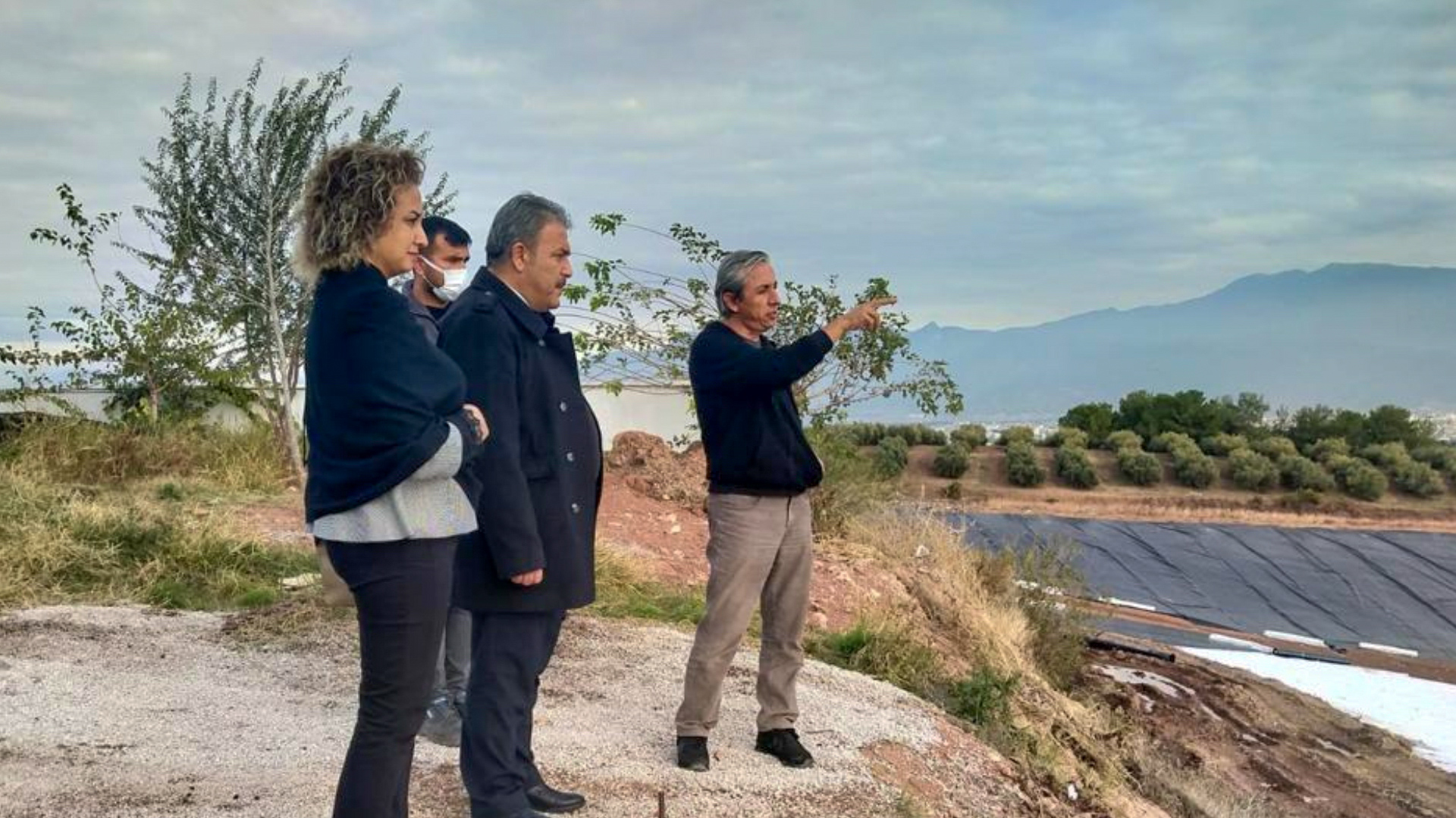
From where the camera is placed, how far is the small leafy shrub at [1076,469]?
28.6 m

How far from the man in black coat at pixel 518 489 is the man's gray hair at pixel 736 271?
83cm

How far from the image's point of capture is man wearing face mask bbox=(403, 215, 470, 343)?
4.42 metres

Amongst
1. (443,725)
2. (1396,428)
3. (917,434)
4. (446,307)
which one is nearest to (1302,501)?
(1396,428)

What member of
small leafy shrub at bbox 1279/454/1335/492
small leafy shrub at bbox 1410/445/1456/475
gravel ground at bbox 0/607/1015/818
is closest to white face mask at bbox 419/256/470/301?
gravel ground at bbox 0/607/1015/818

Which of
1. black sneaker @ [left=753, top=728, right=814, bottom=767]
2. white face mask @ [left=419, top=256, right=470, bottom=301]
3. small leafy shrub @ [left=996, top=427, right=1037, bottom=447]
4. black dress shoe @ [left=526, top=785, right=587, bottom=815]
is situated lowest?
black sneaker @ [left=753, top=728, right=814, bottom=767]

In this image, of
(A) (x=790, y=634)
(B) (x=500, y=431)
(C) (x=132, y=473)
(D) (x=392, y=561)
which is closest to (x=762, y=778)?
(A) (x=790, y=634)

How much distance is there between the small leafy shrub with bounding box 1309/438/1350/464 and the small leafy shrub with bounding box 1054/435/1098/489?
600cm

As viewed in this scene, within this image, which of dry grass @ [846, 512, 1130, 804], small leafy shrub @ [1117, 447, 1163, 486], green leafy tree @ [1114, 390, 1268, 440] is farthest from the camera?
green leafy tree @ [1114, 390, 1268, 440]

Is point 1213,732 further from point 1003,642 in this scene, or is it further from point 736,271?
point 736,271

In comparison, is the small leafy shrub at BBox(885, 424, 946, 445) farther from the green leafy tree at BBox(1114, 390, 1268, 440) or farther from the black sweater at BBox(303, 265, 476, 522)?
the black sweater at BBox(303, 265, 476, 522)

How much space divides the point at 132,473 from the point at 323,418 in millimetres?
9208

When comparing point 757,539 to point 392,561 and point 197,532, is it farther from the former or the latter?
point 197,532

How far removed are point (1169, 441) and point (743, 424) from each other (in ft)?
94.0

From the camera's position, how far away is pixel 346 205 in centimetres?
292
